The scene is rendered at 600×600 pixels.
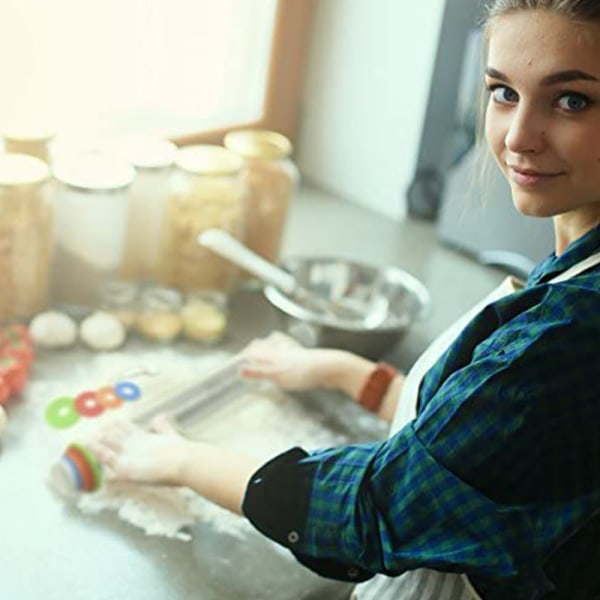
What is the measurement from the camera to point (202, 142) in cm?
139

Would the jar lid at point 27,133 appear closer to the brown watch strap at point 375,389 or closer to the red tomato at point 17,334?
the red tomato at point 17,334

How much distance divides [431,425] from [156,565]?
0.28m

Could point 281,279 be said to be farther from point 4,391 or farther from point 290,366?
point 4,391

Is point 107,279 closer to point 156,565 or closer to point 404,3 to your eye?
point 156,565

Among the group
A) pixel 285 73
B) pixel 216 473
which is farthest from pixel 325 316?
pixel 285 73

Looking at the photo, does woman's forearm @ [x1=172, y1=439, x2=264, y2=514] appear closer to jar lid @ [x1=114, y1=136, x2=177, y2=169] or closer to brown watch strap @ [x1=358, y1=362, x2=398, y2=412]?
brown watch strap @ [x1=358, y1=362, x2=398, y2=412]

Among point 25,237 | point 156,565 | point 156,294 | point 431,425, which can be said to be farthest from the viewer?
point 156,294

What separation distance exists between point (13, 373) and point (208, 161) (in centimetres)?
34

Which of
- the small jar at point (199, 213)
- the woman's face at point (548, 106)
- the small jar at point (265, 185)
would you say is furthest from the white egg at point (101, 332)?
the woman's face at point (548, 106)

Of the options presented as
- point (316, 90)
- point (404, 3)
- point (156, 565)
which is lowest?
point (156, 565)

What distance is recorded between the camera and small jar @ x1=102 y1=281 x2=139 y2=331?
1081 millimetres

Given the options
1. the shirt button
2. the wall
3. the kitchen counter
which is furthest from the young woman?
the wall

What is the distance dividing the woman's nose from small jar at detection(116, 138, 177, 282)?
0.57m

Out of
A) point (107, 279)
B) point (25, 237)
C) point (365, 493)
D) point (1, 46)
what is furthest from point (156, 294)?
point (365, 493)
